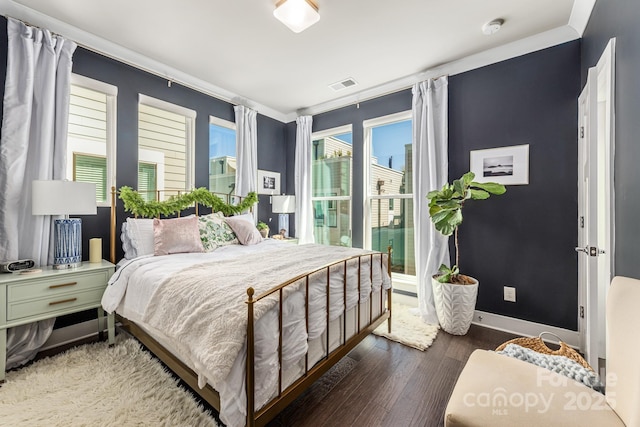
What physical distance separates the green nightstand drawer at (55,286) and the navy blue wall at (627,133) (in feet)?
11.6

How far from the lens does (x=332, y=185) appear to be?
429cm

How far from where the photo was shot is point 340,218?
421cm

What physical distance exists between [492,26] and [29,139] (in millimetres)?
4050

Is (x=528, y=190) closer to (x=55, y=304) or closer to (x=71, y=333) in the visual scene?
(x=55, y=304)

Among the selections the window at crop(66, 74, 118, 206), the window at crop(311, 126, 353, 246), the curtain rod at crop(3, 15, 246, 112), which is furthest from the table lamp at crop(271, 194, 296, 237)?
the window at crop(66, 74, 118, 206)

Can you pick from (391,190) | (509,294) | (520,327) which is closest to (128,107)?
(391,190)

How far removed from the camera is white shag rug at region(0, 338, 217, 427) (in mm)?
1536

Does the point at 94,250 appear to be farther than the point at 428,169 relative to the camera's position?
No

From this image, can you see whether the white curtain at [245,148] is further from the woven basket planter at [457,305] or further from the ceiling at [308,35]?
the woven basket planter at [457,305]

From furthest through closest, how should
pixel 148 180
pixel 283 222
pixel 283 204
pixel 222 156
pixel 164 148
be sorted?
pixel 283 222, pixel 283 204, pixel 222 156, pixel 164 148, pixel 148 180

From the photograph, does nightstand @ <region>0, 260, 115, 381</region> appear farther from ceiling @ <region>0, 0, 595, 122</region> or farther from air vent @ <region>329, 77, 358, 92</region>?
air vent @ <region>329, 77, 358, 92</region>

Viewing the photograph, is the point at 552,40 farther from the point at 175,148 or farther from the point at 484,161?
the point at 175,148

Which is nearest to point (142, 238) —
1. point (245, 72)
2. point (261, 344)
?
point (261, 344)

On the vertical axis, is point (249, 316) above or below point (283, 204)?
below
